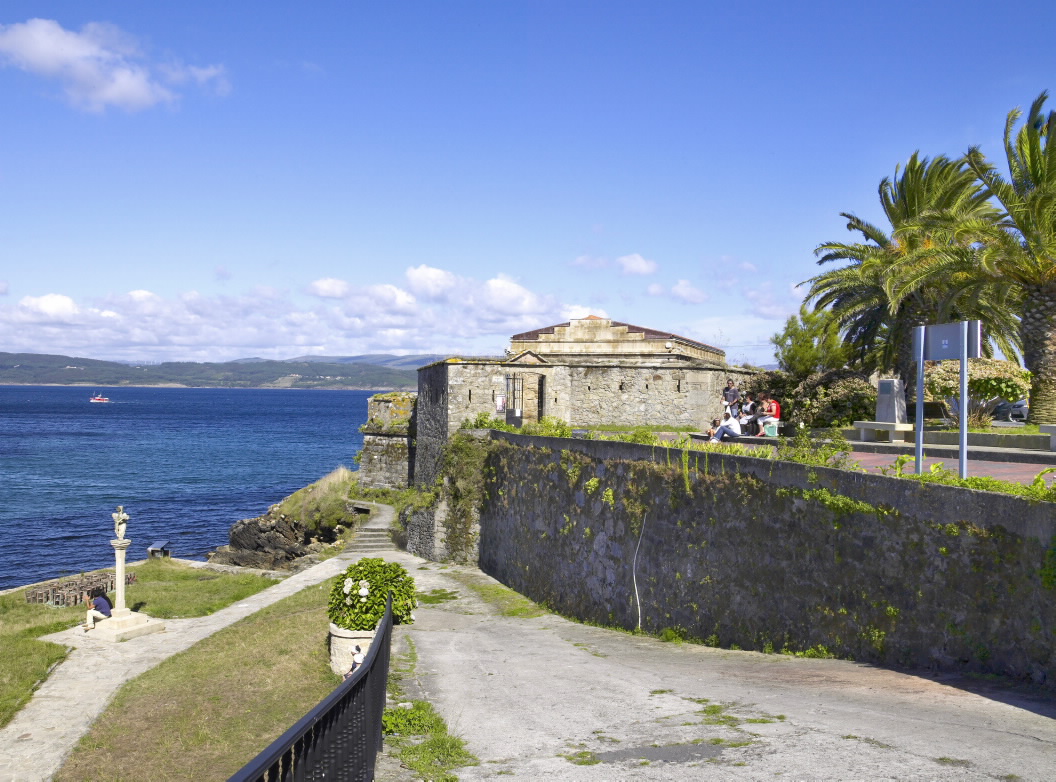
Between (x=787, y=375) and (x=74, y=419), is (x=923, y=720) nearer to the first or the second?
(x=787, y=375)

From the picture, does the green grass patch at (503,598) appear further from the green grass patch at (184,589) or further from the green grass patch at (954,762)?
the green grass patch at (954,762)

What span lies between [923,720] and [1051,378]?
563 inches

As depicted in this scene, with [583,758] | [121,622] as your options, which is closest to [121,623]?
[121,622]

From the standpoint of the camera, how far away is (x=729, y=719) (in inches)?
A: 296

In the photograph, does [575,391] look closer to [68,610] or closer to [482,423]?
[482,423]

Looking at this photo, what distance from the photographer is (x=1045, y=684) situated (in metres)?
7.13

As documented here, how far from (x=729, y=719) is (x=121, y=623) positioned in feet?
54.7

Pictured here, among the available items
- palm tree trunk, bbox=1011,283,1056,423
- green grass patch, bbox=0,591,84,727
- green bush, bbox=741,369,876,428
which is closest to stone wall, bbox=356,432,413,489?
green grass patch, bbox=0,591,84,727

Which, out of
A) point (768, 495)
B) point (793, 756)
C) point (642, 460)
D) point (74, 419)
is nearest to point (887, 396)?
point (642, 460)

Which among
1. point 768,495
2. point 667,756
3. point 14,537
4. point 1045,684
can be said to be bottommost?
point 14,537

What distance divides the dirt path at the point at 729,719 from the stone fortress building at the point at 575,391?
475 inches

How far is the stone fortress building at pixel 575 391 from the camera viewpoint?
76.1 ft

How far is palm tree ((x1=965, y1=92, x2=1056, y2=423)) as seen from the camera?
1678cm

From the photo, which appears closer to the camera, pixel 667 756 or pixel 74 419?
pixel 667 756
